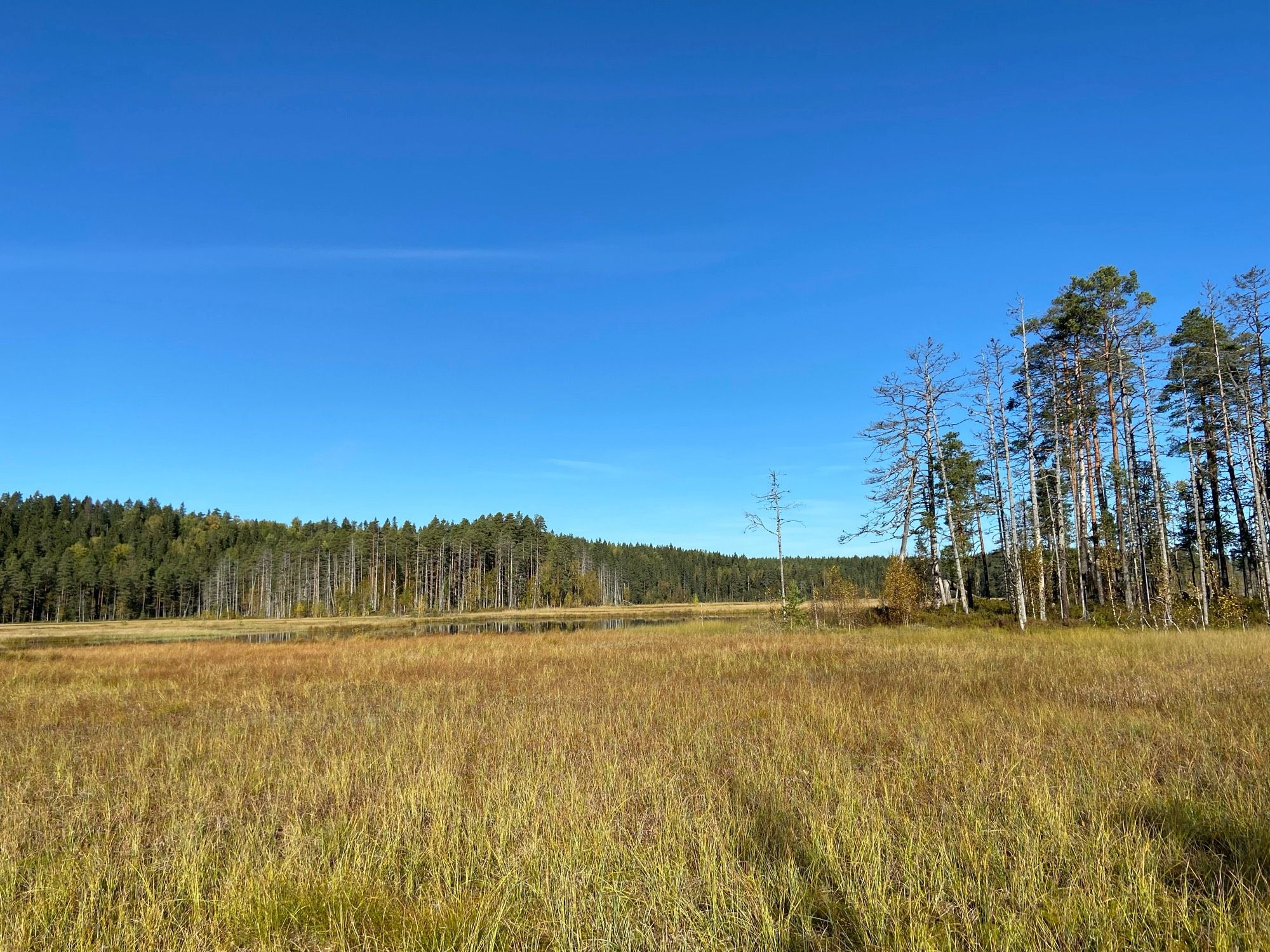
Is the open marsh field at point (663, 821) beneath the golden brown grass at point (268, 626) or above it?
above

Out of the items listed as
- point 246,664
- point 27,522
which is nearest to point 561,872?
point 246,664

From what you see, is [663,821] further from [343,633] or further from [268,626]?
[268,626]

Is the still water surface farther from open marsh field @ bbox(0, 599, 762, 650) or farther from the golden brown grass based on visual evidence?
the golden brown grass

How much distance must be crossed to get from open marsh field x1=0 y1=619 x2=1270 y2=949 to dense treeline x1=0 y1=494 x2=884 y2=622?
265ft

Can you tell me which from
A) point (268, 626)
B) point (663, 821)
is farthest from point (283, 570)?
point (663, 821)

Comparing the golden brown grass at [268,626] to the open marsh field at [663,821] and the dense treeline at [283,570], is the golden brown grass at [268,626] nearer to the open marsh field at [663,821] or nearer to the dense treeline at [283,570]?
the dense treeline at [283,570]

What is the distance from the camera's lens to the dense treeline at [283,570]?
9694cm

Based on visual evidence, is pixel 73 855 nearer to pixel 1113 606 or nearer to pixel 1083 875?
pixel 1083 875

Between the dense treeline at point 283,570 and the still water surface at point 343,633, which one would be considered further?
the dense treeline at point 283,570

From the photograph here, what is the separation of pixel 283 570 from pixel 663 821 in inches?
4554

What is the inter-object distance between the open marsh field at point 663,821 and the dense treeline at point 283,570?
80678 millimetres

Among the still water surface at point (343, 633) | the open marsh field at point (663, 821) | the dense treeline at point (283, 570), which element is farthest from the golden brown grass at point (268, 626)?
the open marsh field at point (663, 821)

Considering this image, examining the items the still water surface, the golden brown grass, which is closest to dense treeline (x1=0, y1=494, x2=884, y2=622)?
the golden brown grass

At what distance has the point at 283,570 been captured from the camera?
10412 centimetres
